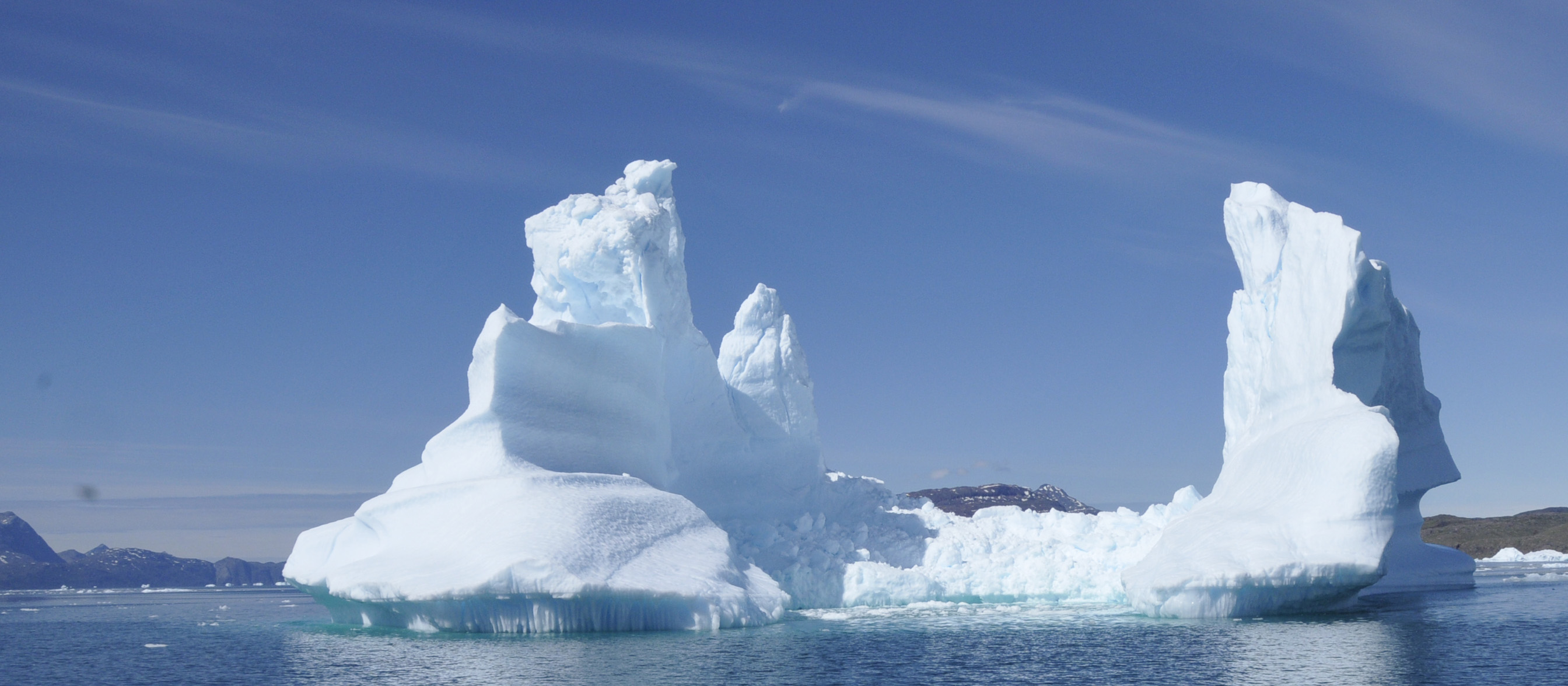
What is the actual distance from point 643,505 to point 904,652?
8.13m

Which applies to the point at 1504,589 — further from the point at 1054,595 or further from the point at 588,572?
the point at 588,572

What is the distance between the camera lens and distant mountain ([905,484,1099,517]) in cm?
6856

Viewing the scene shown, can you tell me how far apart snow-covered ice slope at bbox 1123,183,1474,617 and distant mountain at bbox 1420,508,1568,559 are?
58578 mm

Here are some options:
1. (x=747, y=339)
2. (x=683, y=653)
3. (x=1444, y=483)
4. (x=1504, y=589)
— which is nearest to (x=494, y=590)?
(x=683, y=653)

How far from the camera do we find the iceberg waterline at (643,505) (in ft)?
78.1

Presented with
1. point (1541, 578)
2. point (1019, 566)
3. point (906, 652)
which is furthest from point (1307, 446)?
point (1541, 578)

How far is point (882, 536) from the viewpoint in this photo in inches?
1380

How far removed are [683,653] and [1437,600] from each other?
21.2m

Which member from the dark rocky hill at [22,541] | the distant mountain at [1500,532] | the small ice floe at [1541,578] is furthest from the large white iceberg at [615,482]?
the dark rocky hill at [22,541]

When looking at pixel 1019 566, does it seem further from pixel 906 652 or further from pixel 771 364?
pixel 906 652

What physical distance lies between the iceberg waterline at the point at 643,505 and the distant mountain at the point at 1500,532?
215 feet

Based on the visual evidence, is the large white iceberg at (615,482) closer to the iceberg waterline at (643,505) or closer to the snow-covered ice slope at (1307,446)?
the iceberg waterline at (643,505)

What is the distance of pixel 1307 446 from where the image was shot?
1060 inches

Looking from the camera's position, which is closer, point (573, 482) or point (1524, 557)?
point (573, 482)
